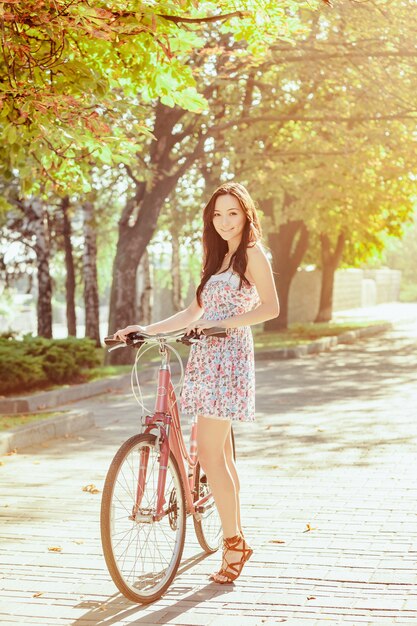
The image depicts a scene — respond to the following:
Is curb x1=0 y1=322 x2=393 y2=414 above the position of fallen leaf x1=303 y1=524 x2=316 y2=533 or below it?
above

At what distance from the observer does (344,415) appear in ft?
44.1

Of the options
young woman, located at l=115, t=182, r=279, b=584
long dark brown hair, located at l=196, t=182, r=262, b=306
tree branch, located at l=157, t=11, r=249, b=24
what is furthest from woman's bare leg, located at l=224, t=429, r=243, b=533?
tree branch, located at l=157, t=11, r=249, b=24

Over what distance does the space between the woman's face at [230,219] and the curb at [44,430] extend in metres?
5.40

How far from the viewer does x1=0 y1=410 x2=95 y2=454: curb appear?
10938 millimetres

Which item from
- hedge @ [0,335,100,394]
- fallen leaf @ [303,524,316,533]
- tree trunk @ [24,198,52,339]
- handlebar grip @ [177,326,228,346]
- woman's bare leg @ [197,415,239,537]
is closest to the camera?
handlebar grip @ [177,326,228,346]

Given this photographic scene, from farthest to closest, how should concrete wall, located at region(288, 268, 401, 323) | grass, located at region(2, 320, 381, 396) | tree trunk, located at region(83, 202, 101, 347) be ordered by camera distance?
concrete wall, located at region(288, 268, 401, 323), tree trunk, located at region(83, 202, 101, 347), grass, located at region(2, 320, 381, 396)

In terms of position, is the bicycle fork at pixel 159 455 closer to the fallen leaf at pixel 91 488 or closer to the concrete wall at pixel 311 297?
the fallen leaf at pixel 91 488

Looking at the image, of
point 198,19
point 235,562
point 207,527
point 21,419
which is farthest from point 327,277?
point 235,562

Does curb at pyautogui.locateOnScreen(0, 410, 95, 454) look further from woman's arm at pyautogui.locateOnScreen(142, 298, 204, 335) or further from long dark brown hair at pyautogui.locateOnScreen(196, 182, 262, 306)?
long dark brown hair at pyautogui.locateOnScreen(196, 182, 262, 306)

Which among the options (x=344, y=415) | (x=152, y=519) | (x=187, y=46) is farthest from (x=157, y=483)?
(x=344, y=415)

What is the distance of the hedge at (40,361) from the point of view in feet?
51.2

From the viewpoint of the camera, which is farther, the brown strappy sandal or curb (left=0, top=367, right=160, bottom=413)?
curb (left=0, top=367, right=160, bottom=413)

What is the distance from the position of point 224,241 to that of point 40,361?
10.6 metres

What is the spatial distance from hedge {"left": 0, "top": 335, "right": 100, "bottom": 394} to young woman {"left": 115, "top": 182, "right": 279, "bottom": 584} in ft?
32.4
